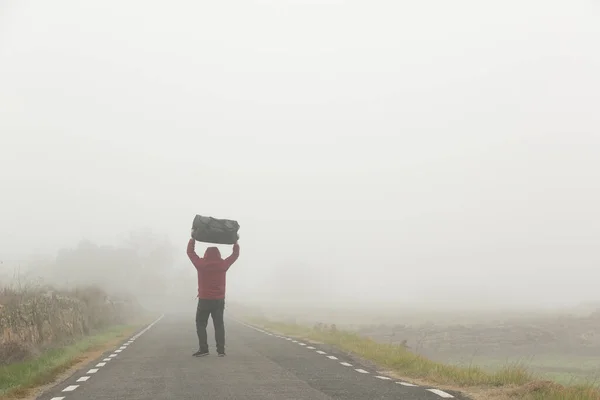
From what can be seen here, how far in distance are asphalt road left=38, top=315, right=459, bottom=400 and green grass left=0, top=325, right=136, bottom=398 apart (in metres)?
0.51

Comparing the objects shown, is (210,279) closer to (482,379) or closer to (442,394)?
(482,379)

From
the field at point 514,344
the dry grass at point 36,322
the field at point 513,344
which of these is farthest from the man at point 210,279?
the field at point 513,344

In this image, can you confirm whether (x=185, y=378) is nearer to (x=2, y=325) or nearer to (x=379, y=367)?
(x=379, y=367)

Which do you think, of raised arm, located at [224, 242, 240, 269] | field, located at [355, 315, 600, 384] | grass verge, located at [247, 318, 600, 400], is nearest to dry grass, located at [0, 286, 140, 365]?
raised arm, located at [224, 242, 240, 269]

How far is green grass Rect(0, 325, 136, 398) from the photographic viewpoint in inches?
445

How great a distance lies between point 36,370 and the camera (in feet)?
44.8

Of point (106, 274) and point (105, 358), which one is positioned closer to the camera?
point (105, 358)

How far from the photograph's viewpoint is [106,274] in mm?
87625

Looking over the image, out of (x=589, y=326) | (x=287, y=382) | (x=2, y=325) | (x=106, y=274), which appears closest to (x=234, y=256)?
(x=287, y=382)

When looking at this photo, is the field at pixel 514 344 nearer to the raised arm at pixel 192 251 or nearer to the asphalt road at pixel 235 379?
the asphalt road at pixel 235 379

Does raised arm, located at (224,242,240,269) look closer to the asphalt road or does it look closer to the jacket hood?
the jacket hood

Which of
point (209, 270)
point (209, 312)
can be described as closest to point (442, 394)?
point (209, 270)

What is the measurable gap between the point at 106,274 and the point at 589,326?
63080 mm

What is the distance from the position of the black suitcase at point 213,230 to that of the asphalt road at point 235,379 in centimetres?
281
